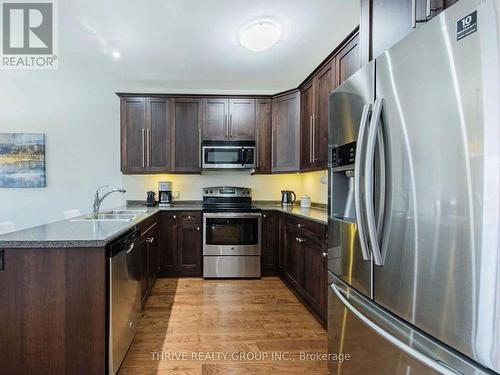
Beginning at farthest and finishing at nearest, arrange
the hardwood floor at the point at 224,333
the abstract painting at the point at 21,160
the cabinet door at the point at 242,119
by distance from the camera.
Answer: the abstract painting at the point at 21,160 < the cabinet door at the point at 242,119 < the hardwood floor at the point at 224,333

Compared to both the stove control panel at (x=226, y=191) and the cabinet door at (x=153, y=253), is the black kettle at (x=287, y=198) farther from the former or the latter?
the cabinet door at (x=153, y=253)

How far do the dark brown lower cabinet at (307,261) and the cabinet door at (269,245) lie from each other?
0.99 ft

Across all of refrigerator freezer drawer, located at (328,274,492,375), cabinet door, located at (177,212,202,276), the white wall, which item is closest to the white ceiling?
the white wall

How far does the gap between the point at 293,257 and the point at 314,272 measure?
2.21 ft

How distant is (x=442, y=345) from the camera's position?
97 cm

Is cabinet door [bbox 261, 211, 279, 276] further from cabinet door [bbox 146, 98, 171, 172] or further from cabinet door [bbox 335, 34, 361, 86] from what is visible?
cabinet door [bbox 335, 34, 361, 86]

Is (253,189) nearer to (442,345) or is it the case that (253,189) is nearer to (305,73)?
(305,73)

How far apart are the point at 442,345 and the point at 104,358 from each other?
158 centimetres

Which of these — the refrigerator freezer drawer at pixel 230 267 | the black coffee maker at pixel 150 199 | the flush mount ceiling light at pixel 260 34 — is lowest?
the refrigerator freezer drawer at pixel 230 267

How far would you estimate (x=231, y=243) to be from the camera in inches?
153

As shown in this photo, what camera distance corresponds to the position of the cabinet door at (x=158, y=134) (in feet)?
13.4

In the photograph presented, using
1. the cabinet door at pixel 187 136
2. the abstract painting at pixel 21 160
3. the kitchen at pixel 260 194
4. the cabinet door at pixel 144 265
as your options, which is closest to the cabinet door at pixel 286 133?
the kitchen at pixel 260 194

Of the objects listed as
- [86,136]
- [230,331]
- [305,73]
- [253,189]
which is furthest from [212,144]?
[230,331]

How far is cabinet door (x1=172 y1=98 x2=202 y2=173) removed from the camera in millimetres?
4133
